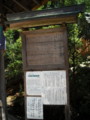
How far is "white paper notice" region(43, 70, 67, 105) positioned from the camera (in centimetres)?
440

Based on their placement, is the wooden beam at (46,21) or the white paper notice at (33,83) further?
the white paper notice at (33,83)

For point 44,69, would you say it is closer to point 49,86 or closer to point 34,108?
point 49,86

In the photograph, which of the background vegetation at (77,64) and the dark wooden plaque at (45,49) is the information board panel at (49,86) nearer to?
the dark wooden plaque at (45,49)

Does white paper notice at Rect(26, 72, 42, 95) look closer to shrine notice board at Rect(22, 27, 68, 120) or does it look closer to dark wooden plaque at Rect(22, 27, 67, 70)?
shrine notice board at Rect(22, 27, 68, 120)

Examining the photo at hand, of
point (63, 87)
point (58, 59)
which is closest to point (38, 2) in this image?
point (58, 59)

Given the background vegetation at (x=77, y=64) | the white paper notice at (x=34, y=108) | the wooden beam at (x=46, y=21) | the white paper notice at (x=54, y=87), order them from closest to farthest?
the wooden beam at (x=46, y=21) < the white paper notice at (x=54, y=87) < the white paper notice at (x=34, y=108) < the background vegetation at (x=77, y=64)

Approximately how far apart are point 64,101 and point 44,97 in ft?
1.27

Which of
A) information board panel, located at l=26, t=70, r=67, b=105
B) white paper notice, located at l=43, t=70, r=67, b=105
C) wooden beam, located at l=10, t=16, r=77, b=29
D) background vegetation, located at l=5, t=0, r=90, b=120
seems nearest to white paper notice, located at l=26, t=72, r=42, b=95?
information board panel, located at l=26, t=70, r=67, b=105

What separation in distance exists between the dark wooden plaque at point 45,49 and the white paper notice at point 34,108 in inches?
23.7

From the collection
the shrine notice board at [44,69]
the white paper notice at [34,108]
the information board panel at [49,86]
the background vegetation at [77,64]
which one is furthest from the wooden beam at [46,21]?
the background vegetation at [77,64]

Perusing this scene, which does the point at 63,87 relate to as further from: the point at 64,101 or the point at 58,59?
the point at 58,59

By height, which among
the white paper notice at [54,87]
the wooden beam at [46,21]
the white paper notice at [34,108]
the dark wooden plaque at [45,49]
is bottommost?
the white paper notice at [34,108]

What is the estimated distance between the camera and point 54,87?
444cm

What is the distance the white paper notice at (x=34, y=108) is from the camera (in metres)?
4.55
